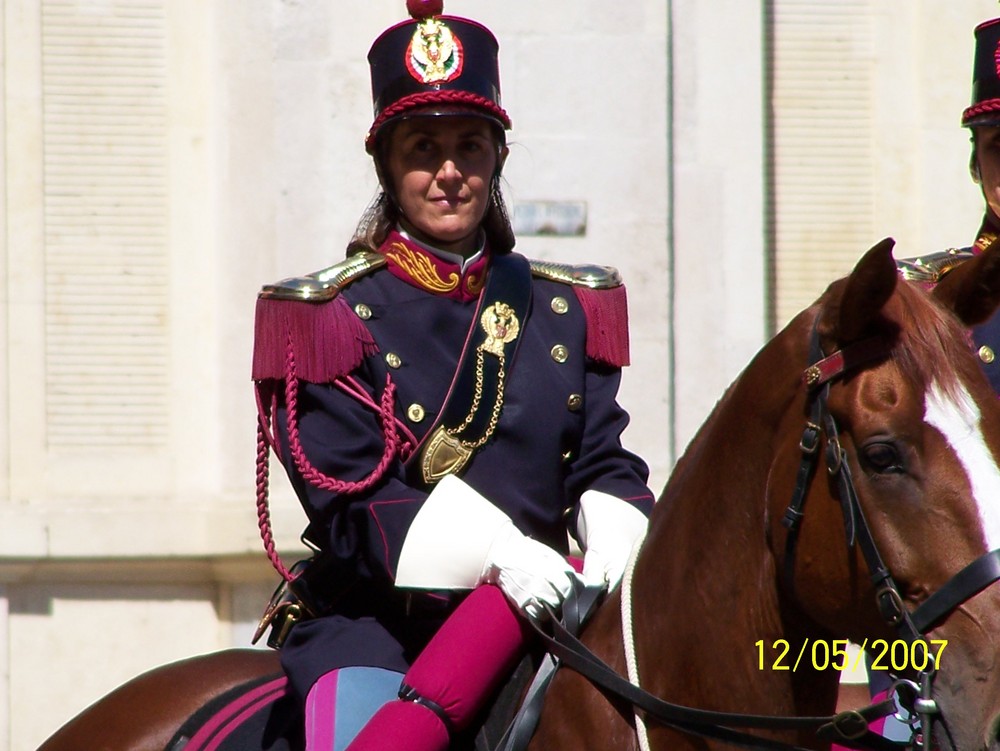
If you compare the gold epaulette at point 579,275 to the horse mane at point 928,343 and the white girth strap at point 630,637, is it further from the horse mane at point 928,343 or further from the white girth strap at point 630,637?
the horse mane at point 928,343

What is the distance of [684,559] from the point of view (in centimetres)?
271

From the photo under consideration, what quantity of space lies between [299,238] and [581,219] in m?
1.16

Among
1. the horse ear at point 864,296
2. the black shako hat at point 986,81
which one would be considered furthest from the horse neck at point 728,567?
the black shako hat at point 986,81

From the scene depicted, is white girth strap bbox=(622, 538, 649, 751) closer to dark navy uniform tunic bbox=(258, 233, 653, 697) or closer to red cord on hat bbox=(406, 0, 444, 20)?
dark navy uniform tunic bbox=(258, 233, 653, 697)

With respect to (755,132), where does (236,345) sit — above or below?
below

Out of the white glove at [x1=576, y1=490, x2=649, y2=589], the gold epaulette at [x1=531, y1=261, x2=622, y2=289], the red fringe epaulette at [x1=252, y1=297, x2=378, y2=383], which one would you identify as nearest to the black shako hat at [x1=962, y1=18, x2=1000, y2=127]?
the gold epaulette at [x1=531, y1=261, x2=622, y2=289]

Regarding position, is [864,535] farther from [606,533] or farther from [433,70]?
[433,70]

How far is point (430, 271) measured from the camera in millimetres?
3365

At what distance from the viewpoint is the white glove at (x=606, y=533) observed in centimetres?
304

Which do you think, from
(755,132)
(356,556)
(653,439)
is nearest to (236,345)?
(653,439)

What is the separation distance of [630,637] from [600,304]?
958 mm

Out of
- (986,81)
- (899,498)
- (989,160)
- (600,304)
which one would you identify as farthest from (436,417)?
(986,81)

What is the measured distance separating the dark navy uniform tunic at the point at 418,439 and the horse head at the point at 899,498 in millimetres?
811

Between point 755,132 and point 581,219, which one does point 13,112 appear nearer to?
point 581,219
